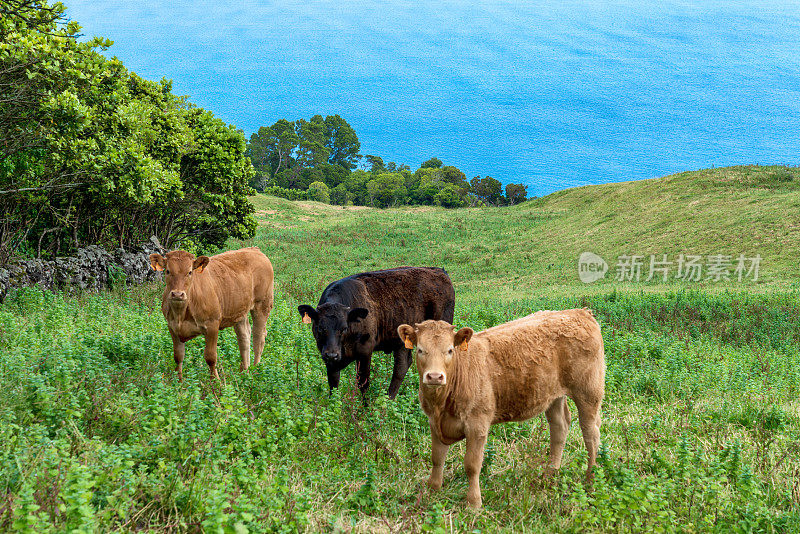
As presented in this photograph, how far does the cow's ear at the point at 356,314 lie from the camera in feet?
25.9

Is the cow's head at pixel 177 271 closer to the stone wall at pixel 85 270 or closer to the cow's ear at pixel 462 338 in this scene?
the cow's ear at pixel 462 338

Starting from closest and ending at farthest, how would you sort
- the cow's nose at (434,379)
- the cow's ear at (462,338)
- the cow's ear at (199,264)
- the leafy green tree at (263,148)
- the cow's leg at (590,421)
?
the cow's nose at (434,379)
the cow's ear at (462,338)
the cow's leg at (590,421)
the cow's ear at (199,264)
the leafy green tree at (263,148)

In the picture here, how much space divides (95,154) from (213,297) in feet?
27.4

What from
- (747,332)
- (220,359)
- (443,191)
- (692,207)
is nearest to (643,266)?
(692,207)

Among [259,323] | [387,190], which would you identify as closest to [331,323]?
[259,323]

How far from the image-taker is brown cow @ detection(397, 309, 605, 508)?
559 centimetres

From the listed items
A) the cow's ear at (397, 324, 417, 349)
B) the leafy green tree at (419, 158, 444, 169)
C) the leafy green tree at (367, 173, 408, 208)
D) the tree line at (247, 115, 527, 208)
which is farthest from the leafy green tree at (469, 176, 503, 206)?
the cow's ear at (397, 324, 417, 349)

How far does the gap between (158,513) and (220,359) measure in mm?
5660

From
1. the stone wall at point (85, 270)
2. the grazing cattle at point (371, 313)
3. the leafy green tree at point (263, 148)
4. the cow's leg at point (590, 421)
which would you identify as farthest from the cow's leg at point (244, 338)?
the leafy green tree at point (263, 148)

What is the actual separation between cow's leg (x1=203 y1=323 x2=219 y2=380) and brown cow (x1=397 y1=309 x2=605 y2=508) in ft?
14.2

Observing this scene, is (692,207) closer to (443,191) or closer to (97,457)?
(97,457)

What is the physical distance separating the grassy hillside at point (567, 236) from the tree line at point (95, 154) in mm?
5633

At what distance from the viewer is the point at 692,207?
3850cm

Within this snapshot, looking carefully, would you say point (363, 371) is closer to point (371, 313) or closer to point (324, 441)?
point (371, 313)
